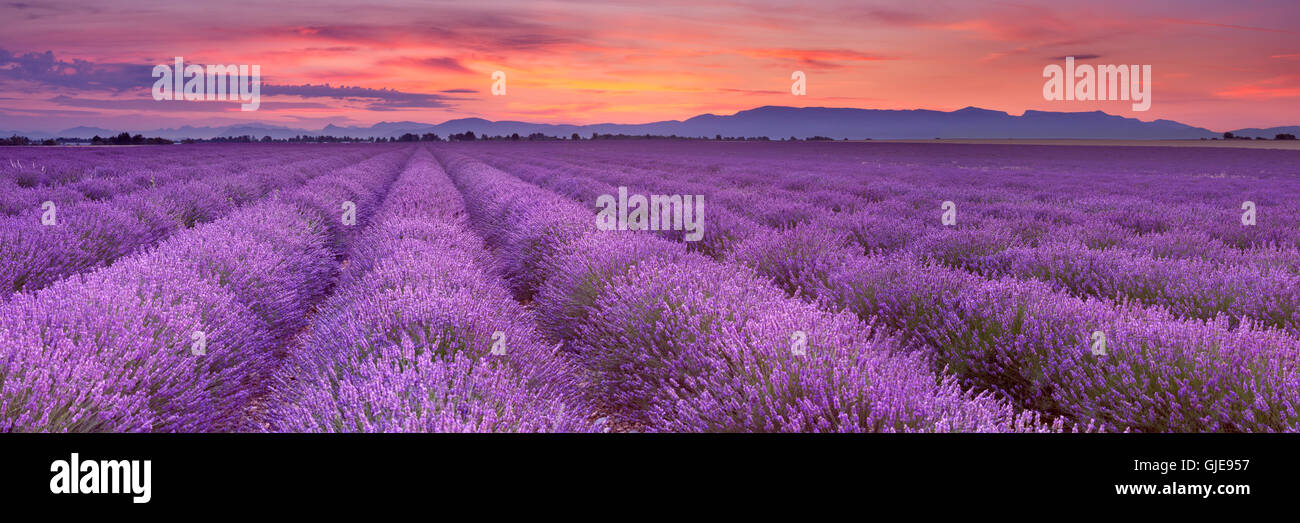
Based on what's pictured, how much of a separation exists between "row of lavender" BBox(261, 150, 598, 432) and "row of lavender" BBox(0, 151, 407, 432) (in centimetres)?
25

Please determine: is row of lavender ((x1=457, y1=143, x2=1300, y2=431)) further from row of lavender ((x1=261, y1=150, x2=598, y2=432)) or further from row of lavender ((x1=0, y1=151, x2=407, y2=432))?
row of lavender ((x1=0, y1=151, x2=407, y2=432))

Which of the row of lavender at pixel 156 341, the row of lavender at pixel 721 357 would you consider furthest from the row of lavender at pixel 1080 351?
the row of lavender at pixel 156 341

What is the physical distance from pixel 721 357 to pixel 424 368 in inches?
43.8

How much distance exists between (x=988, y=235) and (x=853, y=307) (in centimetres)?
291

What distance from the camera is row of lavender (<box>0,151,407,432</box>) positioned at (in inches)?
77.2

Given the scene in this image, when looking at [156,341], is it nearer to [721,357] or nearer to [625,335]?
[625,335]

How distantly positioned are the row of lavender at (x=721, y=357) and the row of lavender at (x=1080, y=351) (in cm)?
23

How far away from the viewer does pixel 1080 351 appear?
2.60 meters

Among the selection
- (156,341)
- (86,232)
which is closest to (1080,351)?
(156,341)

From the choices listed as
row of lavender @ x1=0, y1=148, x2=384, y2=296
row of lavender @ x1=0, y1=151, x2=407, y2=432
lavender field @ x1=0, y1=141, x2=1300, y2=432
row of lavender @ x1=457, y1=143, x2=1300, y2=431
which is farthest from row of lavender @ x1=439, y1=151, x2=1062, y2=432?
row of lavender @ x1=0, y1=148, x2=384, y2=296

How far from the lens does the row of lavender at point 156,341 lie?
196 cm
